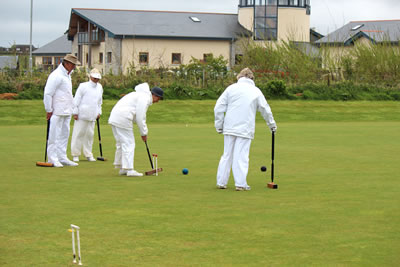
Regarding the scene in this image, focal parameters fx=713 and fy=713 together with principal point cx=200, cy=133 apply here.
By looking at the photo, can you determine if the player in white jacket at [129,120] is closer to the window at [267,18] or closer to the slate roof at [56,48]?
the window at [267,18]

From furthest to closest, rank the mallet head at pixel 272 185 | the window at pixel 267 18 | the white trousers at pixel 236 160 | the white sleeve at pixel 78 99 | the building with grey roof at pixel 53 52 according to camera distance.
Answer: the building with grey roof at pixel 53 52 → the window at pixel 267 18 → the white sleeve at pixel 78 99 → the mallet head at pixel 272 185 → the white trousers at pixel 236 160

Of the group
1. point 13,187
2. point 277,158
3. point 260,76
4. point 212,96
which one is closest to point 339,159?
point 277,158

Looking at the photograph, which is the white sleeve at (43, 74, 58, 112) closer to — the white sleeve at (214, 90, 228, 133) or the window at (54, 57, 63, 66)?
the white sleeve at (214, 90, 228, 133)

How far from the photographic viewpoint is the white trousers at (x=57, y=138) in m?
13.8

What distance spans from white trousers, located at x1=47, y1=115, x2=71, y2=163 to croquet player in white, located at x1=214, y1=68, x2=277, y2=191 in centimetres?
419

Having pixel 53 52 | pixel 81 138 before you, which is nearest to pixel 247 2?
pixel 53 52

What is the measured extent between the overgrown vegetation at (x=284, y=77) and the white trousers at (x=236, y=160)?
21.1m

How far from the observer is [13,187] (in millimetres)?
10836

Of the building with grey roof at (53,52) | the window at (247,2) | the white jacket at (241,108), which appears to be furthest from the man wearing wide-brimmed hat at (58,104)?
the building with grey roof at (53,52)

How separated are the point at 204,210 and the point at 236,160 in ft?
6.72

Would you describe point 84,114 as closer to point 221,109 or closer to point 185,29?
point 221,109

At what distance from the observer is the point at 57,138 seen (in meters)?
14.0

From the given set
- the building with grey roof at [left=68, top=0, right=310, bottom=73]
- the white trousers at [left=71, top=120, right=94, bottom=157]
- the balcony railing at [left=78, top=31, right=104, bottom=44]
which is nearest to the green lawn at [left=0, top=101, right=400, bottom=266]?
the white trousers at [left=71, top=120, right=94, bottom=157]

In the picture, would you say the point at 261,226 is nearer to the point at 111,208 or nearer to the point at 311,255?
the point at 311,255
